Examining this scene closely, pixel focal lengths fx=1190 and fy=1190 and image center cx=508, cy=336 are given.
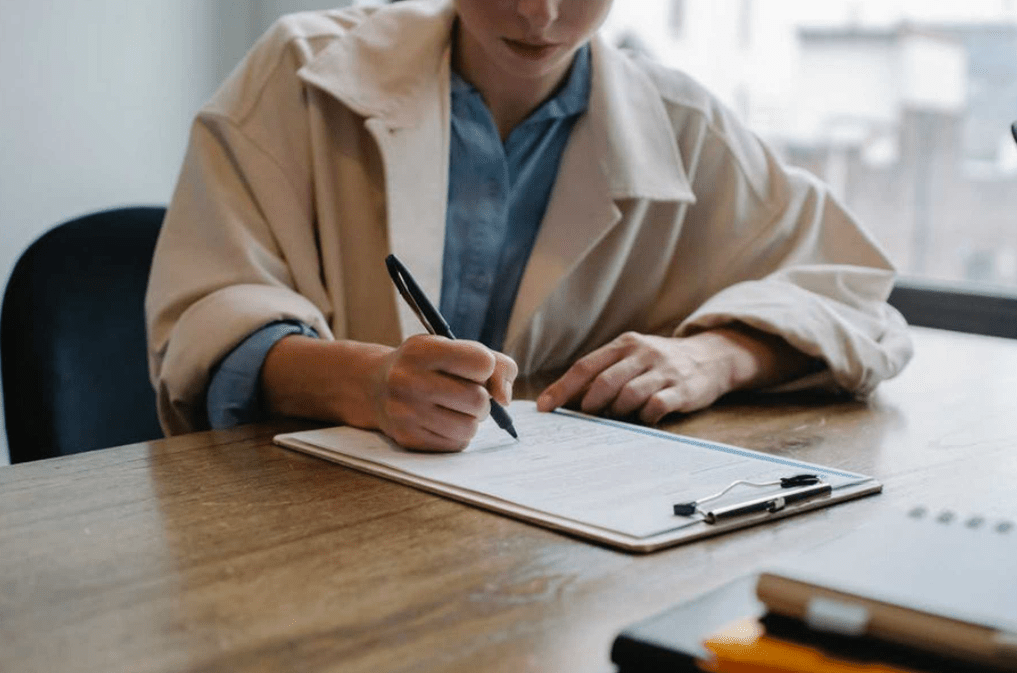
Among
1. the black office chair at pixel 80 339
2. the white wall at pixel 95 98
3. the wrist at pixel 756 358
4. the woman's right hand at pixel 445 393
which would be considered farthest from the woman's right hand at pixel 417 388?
the white wall at pixel 95 98

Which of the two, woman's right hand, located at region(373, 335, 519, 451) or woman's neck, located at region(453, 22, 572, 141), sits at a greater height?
woman's neck, located at region(453, 22, 572, 141)

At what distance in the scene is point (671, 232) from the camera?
148cm

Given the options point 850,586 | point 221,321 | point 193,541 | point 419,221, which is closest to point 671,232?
point 419,221

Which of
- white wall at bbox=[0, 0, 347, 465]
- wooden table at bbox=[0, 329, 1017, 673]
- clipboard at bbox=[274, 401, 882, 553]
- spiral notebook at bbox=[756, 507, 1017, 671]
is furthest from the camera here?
white wall at bbox=[0, 0, 347, 465]

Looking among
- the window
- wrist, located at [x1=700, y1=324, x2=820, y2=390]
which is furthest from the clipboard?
the window

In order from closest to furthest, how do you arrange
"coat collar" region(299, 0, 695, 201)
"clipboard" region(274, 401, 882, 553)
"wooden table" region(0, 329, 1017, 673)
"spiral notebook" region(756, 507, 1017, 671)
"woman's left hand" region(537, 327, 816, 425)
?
"spiral notebook" region(756, 507, 1017, 671), "wooden table" region(0, 329, 1017, 673), "clipboard" region(274, 401, 882, 553), "woman's left hand" region(537, 327, 816, 425), "coat collar" region(299, 0, 695, 201)

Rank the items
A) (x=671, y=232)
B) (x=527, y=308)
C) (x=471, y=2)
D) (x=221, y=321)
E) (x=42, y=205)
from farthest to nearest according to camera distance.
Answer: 1. (x=42, y=205)
2. (x=671, y=232)
3. (x=527, y=308)
4. (x=471, y=2)
5. (x=221, y=321)

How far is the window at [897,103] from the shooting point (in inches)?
81.7

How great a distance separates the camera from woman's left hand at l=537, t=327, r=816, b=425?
1.11m

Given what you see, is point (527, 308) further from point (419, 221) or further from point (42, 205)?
point (42, 205)

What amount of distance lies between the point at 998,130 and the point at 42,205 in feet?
5.38

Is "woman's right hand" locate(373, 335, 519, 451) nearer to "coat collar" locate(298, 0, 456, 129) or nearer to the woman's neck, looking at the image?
"coat collar" locate(298, 0, 456, 129)

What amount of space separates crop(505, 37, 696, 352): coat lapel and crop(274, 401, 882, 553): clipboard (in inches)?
13.2

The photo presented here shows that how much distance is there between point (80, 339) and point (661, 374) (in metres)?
0.74
